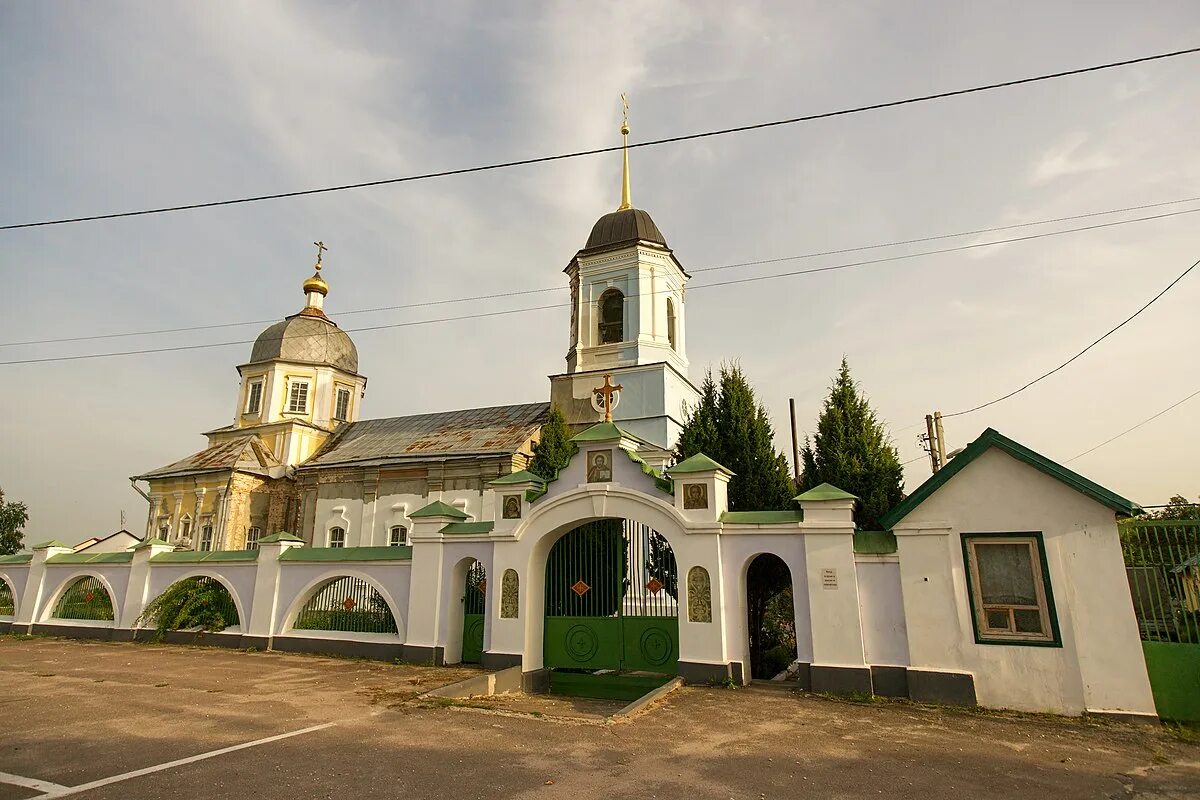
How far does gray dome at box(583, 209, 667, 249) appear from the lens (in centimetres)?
2269

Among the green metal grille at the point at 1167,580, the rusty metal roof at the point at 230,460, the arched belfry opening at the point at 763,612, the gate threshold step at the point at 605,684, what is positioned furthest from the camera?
the rusty metal roof at the point at 230,460

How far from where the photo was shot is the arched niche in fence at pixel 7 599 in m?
17.7

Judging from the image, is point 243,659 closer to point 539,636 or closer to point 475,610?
point 475,610

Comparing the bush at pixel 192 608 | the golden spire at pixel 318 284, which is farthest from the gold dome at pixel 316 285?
the bush at pixel 192 608

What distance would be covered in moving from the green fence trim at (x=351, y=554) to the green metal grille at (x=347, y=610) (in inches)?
18.3

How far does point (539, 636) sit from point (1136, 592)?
8447 mm

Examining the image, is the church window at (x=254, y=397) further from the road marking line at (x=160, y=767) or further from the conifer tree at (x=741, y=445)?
the road marking line at (x=160, y=767)

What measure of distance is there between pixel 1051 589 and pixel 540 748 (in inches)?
262

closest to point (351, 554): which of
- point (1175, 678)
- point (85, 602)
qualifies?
point (85, 602)

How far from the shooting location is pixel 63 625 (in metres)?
16.5

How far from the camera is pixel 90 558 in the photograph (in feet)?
54.4

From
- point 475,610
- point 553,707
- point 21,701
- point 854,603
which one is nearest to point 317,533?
point 475,610

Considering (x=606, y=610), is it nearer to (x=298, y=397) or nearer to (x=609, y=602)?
(x=609, y=602)

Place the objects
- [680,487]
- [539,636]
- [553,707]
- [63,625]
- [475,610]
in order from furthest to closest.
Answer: [63,625] → [475,610] → [539,636] → [680,487] → [553,707]
